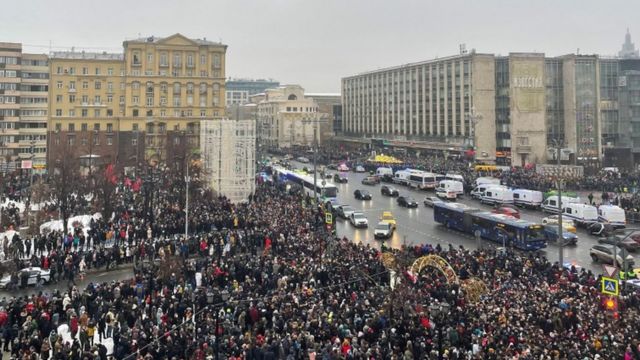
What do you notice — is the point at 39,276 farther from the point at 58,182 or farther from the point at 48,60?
the point at 48,60

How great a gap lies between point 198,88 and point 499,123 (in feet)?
161

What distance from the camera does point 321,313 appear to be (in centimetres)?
1798

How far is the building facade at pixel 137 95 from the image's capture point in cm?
7862

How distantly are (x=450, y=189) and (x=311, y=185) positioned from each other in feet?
46.6

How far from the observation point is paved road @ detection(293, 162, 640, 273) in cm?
3366

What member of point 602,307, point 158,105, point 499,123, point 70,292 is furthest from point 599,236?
point 158,105

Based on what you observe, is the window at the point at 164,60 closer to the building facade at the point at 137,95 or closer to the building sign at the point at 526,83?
the building facade at the point at 137,95

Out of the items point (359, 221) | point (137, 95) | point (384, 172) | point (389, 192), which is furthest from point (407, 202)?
point (137, 95)

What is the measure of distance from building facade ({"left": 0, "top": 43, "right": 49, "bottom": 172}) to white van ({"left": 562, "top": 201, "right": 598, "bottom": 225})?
61823 millimetres

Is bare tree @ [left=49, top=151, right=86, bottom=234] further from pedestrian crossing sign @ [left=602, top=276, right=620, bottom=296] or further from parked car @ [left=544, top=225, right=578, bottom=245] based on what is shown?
parked car @ [left=544, top=225, right=578, bottom=245]

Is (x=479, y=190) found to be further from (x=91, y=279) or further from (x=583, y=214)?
(x=91, y=279)

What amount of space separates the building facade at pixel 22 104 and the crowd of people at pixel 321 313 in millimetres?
53499

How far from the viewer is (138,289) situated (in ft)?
70.7

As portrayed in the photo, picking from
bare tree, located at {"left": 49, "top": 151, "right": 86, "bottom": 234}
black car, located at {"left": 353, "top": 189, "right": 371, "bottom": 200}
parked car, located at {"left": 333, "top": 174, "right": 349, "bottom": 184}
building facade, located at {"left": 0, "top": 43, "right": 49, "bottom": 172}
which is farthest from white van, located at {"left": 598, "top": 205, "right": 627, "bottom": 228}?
building facade, located at {"left": 0, "top": 43, "right": 49, "bottom": 172}
